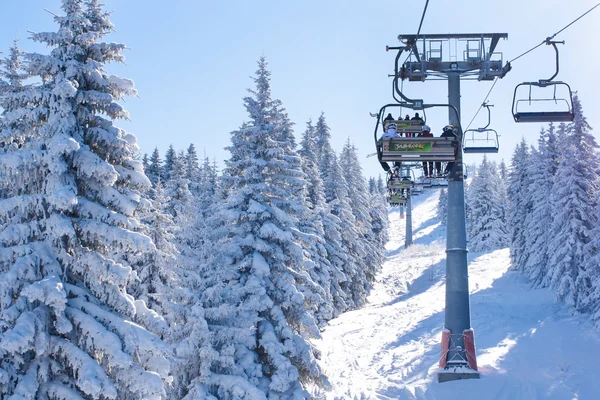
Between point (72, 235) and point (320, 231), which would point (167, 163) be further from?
point (72, 235)

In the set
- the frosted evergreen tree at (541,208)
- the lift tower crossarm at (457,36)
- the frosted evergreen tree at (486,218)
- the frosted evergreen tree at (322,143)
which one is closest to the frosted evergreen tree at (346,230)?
the frosted evergreen tree at (322,143)

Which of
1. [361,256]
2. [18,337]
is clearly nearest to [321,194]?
[361,256]

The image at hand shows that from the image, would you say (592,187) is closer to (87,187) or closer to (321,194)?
(321,194)

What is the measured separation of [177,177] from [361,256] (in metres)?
19.4

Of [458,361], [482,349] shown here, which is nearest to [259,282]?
[458,361]

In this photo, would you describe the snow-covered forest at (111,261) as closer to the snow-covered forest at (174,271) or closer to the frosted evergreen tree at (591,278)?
the snow-covered forest at (174,271)

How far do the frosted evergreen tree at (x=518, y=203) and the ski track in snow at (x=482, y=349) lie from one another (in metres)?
3.31

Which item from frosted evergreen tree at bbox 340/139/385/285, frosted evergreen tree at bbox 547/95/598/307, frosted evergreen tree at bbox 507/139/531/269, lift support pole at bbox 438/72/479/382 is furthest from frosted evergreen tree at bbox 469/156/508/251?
lift support pole at bbox 438/72/479/382

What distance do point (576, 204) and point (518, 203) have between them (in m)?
21.4

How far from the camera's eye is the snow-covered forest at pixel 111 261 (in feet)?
31.2

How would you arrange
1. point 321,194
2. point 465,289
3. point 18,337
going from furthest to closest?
1. point 321,194
2. point 465,289
3. point 18,337

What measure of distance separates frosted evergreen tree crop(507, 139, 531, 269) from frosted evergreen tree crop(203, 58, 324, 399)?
35850 millimetres

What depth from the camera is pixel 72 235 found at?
9.87 meters

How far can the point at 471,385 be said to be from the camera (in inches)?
610
